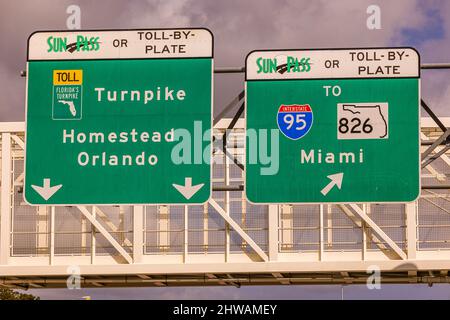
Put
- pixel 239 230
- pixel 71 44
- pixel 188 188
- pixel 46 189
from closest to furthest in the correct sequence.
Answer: pixel 188 188 < pixel 46 189 < pixel 71 44 < pixel 239 230

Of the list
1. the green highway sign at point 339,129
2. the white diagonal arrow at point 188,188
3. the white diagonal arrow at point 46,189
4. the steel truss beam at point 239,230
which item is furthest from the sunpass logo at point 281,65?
the steel truss beam at point 239,230

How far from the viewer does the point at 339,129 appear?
943 inches

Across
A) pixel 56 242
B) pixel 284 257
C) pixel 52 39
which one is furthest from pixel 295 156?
pixel 56 242

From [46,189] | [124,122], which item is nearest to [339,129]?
[124,122]

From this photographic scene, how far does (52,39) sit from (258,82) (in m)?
4.42

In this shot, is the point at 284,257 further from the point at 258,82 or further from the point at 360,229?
the point at 258,82

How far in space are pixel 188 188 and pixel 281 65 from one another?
3221 millimetres

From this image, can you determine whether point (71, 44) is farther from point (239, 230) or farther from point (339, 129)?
point (239, 230)

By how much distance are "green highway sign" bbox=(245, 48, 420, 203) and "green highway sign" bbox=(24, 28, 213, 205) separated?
1210 millimetres

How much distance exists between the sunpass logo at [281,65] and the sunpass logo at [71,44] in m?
3.47

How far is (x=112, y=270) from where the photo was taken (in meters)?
39.3

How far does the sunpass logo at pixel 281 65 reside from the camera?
79.0 ft

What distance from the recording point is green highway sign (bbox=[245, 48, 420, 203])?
23938mm

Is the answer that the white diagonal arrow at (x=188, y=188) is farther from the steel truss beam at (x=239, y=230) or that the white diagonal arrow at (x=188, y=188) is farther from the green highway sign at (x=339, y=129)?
the steel truss beam at (x=239, y=230)
